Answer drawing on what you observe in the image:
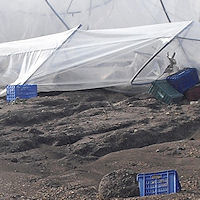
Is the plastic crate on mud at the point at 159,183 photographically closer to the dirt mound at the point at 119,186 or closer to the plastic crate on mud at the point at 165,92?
the dirt mound at the point at 119,186

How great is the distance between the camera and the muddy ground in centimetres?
413

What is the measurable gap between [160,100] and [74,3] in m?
6.97

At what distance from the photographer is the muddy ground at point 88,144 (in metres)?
4.13

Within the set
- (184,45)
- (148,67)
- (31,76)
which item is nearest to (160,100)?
(148,67)

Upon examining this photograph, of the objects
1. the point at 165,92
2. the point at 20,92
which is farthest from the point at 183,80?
the point at 20,92

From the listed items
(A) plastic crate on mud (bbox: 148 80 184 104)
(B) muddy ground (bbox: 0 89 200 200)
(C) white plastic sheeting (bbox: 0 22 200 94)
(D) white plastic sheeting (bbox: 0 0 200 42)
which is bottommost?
(B) muddy ground (bbox: 0 89 200 200)

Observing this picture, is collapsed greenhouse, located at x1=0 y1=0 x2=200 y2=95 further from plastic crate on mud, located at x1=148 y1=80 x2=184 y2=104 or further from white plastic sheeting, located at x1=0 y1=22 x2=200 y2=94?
plastic crate on mud, located at x1=148 y1=80 x2=184 y2=104

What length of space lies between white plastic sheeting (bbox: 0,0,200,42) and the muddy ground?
639cm

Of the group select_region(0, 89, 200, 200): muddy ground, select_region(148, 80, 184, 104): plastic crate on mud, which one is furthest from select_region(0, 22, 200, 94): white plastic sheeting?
select_region(0, 89, 200, 200): muddy ground

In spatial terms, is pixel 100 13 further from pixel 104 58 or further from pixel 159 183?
pixel 159 183

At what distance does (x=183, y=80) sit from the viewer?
29.7 feet

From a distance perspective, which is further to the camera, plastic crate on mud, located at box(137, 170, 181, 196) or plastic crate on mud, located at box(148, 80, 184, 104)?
plastic crate on mud, located at box(148, 80, 184, 104)

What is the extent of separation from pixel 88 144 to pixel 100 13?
939cm

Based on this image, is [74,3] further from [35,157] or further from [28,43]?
[35,157]
